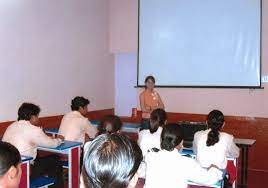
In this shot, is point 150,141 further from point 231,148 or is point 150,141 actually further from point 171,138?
point 171,138

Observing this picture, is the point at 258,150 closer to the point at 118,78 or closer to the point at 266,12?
the point at 266,12

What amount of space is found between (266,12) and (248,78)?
1.14 m

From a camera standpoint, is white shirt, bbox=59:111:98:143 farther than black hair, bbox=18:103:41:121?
Yes

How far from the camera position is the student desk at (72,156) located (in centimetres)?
372

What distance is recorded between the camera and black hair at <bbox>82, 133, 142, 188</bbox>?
105cm

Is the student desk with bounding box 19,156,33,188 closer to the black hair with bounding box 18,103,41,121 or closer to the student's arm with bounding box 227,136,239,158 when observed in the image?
the black hair with bounding box 18,103,41,121

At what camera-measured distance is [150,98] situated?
213 inches

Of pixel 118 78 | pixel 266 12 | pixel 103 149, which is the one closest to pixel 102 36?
pixel 118 78

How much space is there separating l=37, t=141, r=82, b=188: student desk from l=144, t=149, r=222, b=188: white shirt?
5.47ft

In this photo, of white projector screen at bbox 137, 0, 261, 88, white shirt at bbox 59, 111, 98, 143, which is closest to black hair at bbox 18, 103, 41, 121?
white shirt at bbox 59, 111, 98, 143

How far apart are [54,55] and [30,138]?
7.96ft

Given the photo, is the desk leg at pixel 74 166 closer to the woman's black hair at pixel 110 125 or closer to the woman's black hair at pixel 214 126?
the woman's black hair at pixel 110 125

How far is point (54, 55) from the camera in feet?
18.5

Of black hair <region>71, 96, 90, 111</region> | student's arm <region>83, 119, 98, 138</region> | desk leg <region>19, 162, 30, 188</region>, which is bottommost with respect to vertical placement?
desk leg <region>19, 162, 30, 188</region>
